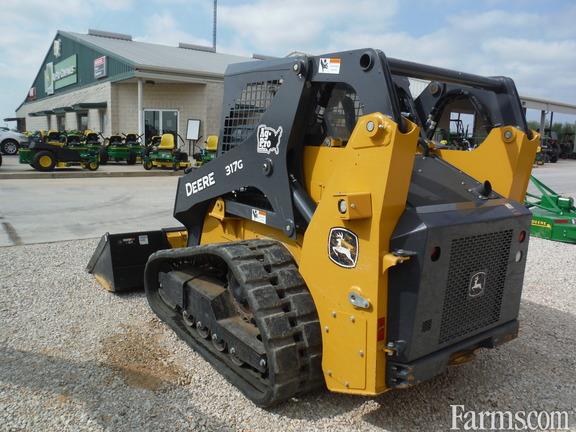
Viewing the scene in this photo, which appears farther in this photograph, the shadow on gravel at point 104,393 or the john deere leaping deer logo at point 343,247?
the shadow on gravel at point 104,393

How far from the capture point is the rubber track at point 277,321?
2.89 meters

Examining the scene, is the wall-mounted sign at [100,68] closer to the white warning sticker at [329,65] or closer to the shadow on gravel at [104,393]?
the shadow on gravel at [104,393]

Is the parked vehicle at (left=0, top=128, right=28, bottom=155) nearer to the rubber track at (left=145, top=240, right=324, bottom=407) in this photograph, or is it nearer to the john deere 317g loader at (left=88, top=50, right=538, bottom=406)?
the john deere 317g loader at (left=88, top=50, right=538, bottom=406)

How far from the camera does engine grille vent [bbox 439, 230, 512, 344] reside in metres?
2.84

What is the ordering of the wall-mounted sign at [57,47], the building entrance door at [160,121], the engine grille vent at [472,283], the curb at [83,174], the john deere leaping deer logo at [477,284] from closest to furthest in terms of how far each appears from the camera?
the engine grille vent at [472,283] → the john deere leaping deer logo at [477,284] → the curb at [83,174] → the building entrance door at [160,121] → the wall-mounted sign at [57,47]

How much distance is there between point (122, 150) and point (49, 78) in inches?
959

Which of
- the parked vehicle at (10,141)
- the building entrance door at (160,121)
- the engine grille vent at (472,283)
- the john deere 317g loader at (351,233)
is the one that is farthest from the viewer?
the parked vehicle at (10,141)

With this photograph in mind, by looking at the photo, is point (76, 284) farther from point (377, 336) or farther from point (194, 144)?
point (194, 144)

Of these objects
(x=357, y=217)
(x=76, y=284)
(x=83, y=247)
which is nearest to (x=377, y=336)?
(x=357, y=217)

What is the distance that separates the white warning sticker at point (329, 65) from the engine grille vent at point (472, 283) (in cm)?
120

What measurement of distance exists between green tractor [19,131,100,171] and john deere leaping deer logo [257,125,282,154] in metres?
15.6

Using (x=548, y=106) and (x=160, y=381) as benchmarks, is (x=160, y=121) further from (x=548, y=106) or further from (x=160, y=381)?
(x=548, y=106)

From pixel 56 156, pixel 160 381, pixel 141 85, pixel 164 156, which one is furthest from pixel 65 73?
pixel 160 381

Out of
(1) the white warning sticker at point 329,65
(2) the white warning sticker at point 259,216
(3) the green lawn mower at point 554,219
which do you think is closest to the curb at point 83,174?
(3) the green lawn mower at point 554,219
